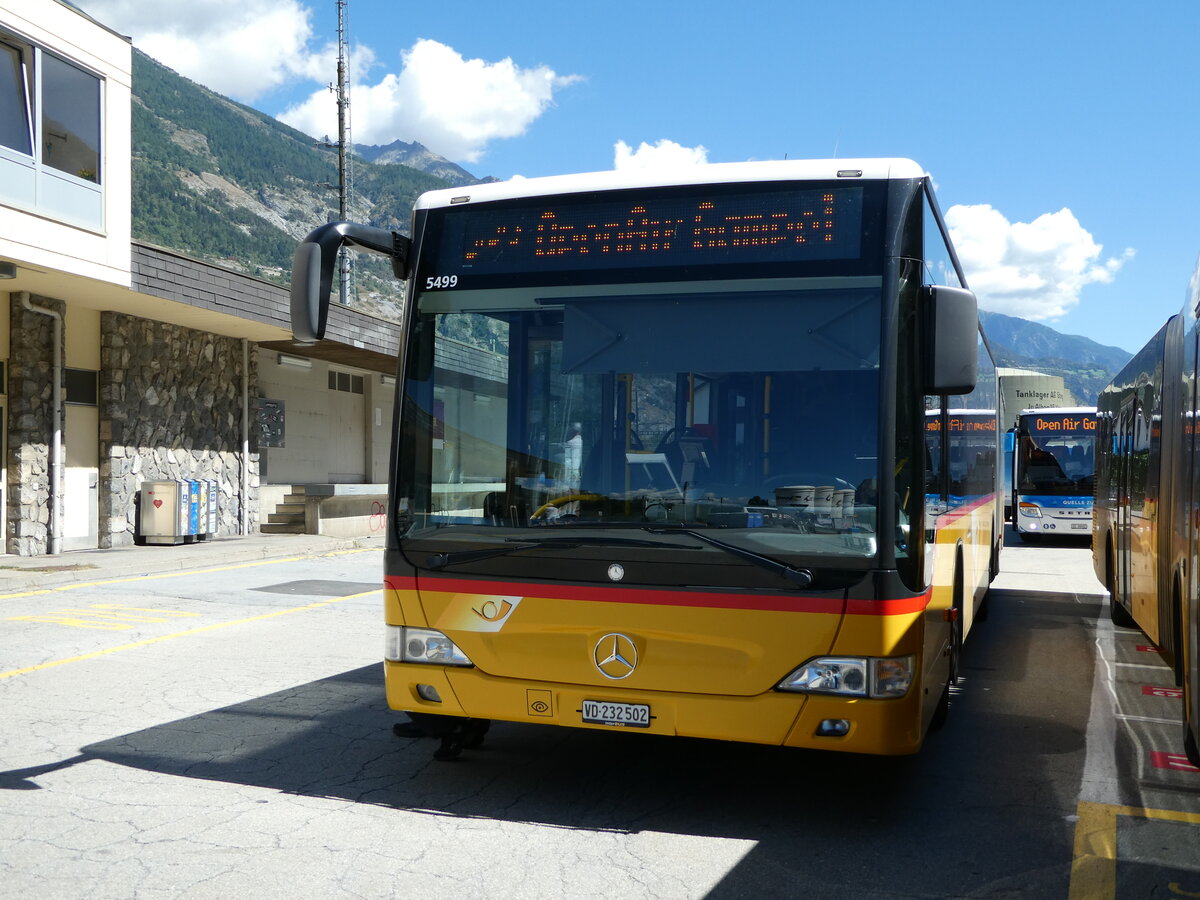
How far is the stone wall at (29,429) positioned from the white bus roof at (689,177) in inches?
566

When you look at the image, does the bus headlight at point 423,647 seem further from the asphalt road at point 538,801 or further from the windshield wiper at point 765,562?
the windshield wiper at point 765,562

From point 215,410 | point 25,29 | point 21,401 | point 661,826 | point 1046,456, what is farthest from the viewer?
point 1046,456

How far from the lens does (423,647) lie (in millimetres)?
5145

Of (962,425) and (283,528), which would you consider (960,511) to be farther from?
(283,528)

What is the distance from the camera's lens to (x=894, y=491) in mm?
4535

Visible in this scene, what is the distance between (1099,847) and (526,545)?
2.66 meters

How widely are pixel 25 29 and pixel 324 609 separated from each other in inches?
395

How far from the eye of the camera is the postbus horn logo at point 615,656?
4777mm

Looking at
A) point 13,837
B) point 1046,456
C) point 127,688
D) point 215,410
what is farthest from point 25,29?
point 1046,456

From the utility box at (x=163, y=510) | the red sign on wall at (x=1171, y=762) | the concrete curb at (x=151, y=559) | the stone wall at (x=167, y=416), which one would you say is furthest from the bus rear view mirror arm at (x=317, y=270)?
the stone wall at (x=167, y=416)

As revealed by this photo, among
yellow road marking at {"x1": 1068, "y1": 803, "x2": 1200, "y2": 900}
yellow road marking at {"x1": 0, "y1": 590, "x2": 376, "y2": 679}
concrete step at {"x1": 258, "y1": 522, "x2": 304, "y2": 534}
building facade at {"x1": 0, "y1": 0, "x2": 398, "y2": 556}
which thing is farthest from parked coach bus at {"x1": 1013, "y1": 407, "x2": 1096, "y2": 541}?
yellow road marking at {"x1": 1068, "y1": 803, "x2": 1200, "y2": 900}

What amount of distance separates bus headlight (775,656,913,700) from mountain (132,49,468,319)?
103m

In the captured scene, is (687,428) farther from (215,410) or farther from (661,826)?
(215,410)

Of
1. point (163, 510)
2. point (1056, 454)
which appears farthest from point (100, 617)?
point (1056, 454)
